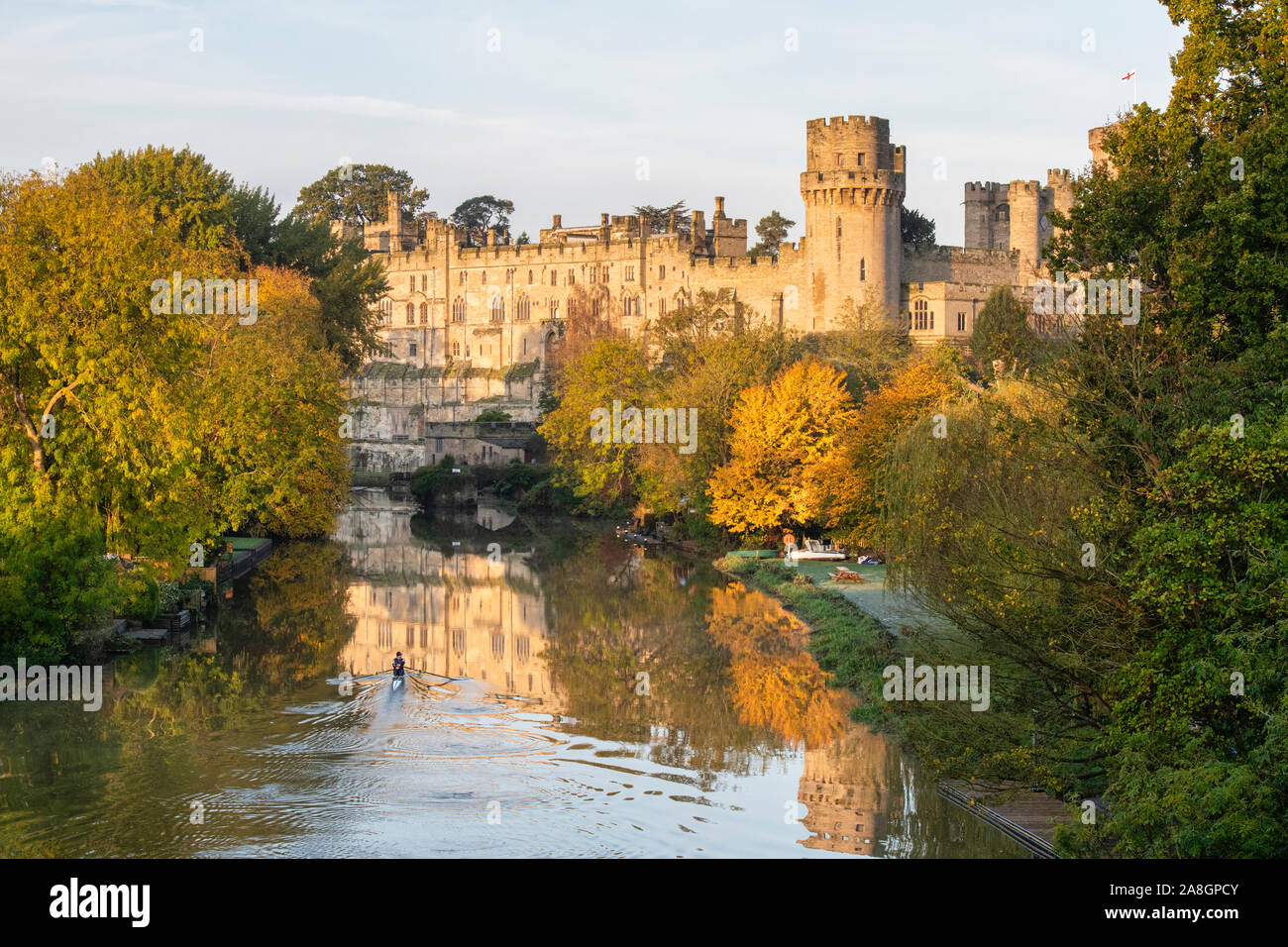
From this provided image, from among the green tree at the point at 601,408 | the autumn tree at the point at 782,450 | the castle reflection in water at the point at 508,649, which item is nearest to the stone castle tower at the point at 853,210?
the green tree at the point at 601,408

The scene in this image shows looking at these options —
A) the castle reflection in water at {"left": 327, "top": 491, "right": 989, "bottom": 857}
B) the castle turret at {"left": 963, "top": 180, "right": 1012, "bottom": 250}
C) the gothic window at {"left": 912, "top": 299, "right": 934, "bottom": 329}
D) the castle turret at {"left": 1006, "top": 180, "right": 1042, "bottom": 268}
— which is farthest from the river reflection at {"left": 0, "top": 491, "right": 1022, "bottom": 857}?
the castle turret at {"left": 963, "top": 180, "right": 1012, "bottom": 250}

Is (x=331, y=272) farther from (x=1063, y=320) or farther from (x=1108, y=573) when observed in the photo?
(x=1108, y=573)

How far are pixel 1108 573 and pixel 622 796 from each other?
18.3 ft

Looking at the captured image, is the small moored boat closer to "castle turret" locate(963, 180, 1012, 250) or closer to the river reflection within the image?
the river reflection

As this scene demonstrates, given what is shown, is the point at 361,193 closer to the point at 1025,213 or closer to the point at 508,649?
the point at 1025,213

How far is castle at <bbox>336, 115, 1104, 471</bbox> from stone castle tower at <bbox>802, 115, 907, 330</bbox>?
62 mm

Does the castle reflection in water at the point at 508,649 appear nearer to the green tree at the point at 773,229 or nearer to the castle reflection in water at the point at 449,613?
the castle reflection in water at the point at 449,613

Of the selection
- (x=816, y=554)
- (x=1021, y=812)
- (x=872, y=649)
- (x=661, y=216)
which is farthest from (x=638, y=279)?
(x=1021, y=812)

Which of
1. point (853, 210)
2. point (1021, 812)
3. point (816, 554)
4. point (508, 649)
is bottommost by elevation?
point (508, 649)

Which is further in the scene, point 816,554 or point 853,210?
point 853,210

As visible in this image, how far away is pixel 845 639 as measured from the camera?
23.1m

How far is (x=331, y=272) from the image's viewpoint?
45.5 metres

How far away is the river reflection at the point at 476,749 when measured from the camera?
45.5 feet

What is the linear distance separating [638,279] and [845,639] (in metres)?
58.7
